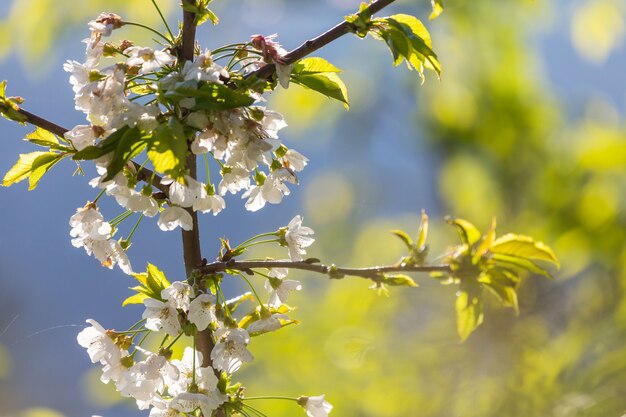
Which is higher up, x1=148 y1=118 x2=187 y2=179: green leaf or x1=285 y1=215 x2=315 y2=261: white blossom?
x1=285 y1=215 x2=315 y2=261: white blossom

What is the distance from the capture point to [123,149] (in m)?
0.38

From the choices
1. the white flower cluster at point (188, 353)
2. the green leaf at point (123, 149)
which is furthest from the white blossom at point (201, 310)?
the green leaf at point (123, 149)

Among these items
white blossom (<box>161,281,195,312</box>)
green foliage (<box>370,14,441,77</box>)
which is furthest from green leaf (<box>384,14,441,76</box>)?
white blossom (<box>161,281,195,312</box>)

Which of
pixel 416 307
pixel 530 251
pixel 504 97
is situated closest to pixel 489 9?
pixel 504 97

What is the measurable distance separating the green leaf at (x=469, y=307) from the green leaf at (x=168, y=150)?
194 mm

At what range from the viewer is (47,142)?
0.46 m

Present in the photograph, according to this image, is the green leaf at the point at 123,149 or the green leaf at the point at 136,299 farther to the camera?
the green leaf at the point at 136,299

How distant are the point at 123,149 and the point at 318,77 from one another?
0.14 metres

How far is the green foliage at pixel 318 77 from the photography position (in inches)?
17.7

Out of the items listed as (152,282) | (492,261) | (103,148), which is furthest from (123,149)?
(492,261)

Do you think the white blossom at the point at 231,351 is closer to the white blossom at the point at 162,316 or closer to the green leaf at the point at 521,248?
the white blossom at the point at 162,316

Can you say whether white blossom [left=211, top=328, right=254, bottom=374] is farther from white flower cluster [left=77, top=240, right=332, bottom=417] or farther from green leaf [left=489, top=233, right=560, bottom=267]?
green leaf [left=489, top=233, right=560, bottom=267]

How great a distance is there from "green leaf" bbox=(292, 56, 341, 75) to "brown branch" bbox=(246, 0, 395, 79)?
23mm

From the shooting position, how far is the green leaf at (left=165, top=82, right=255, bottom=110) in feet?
1.27
